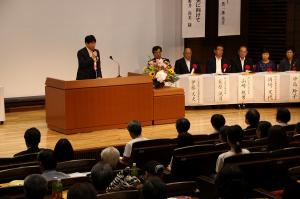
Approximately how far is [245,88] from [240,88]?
0.36 feet

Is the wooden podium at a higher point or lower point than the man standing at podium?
lower

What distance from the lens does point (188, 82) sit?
12445mm

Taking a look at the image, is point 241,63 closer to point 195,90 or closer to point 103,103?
point 195,90

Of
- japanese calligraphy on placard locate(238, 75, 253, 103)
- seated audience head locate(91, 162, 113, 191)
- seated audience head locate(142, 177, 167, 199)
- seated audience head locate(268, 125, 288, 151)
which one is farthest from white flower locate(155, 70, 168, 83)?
seated audience head locate(142, 177, 167, 199)

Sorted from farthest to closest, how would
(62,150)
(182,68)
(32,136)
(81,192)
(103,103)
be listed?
(182,68)
(103,103)
(32,136)
(62,150)
(81,192)

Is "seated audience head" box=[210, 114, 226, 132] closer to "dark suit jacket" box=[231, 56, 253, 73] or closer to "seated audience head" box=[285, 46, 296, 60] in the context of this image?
"dark suit jacket" box=[231, 56, 253, 73]

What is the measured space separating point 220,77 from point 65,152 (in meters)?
6.57

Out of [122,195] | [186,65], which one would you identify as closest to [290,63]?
[186,65]

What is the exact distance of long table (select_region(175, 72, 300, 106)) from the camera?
12500mm

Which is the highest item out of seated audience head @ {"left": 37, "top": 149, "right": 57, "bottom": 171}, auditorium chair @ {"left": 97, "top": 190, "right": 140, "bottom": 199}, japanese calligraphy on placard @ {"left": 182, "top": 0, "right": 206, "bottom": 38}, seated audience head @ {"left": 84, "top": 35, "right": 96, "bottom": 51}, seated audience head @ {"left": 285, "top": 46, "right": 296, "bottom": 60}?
japanese calligraphy on placard @ {"left": 182, "top": 0, "right": 206, "bottom": 38}

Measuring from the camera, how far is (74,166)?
618 centimetres

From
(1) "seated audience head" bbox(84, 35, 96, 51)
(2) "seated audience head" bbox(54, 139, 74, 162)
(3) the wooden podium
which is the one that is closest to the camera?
(2) "seated audience head" bbox(54, 139, 74, 162)

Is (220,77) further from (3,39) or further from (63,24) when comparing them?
(3,39)

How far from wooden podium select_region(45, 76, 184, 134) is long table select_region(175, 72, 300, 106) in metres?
1.54
